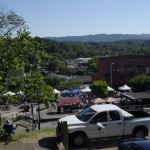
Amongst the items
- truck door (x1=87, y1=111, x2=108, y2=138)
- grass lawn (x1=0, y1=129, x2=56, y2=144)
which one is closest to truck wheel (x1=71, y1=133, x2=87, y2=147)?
truck door (x1=87, y1=111, x2=108, y2=138)

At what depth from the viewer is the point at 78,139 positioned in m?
14.1

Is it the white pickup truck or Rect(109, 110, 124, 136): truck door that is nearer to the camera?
the white pickup truck

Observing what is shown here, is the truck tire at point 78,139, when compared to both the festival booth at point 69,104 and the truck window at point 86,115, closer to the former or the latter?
the truck window at point 86,115

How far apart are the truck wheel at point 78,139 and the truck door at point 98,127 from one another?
0.88ft

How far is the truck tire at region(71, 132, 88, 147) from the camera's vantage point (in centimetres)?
1402

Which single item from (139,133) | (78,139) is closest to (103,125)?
Result: (78,139)

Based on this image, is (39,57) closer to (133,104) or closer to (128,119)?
(128,119)

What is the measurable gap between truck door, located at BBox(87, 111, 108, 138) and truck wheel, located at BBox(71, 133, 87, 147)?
27cm

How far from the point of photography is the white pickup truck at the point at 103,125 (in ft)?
46.1

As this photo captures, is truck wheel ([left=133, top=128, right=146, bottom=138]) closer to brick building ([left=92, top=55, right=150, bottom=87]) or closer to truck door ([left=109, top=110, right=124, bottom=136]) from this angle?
truck door ([left=109, top=110, right=124, bottom=136])

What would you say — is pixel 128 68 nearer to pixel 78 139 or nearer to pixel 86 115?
pixel 86 115

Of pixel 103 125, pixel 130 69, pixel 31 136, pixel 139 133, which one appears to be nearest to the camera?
pixel 103 125

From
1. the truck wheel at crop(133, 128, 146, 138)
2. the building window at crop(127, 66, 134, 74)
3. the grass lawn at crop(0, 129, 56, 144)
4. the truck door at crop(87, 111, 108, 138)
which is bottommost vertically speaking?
the building window at crop(127, 66, 134, 74)

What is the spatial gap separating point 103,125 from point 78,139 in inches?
46.9
